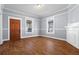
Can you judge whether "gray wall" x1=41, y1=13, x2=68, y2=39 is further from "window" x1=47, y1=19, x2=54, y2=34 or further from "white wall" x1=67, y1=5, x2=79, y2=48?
"white wall" x1=67, y1=5, x2=79, y2=48

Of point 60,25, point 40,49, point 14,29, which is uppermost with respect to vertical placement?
point 60,25

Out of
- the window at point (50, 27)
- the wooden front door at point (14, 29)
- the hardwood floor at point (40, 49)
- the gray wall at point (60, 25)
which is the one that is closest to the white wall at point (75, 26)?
the hardwood floor at point (40, 49)

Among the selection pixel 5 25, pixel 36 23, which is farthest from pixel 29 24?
pixel 5 25

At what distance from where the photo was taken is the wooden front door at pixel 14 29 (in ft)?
11.7

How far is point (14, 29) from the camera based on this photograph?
3732mm

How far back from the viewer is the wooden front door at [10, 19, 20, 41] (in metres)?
3.58

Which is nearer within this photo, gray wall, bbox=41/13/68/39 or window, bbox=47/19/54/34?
A: gray wall, bbox=41/13/68/39

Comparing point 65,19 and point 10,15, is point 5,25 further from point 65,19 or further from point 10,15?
point 65,19

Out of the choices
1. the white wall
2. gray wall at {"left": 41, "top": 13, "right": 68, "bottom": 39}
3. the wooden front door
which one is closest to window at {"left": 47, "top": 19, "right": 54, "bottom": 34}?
gray wall at {"left": 41, "top": 13, "right": 68, "bottom": 39}

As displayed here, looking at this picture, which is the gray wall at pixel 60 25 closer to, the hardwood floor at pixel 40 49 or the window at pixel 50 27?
the window at pixel 50 27

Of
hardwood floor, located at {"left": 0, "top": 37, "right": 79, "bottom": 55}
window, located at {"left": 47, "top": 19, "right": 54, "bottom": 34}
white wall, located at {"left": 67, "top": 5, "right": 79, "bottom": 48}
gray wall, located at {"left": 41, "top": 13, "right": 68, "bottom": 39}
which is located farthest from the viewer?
window, located at {"left": 47, "top": 19, "right": 54, "bottom": 34}

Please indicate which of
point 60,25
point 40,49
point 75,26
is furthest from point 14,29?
point 75,26

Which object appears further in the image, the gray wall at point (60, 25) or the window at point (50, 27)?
the window at point (50, 27)

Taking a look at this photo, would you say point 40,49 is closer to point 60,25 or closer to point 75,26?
point 75,26
